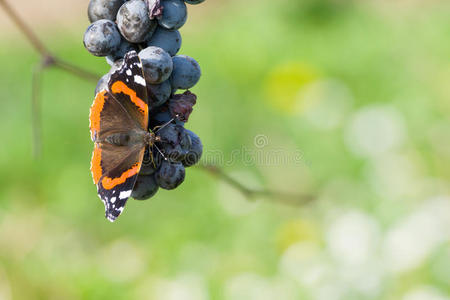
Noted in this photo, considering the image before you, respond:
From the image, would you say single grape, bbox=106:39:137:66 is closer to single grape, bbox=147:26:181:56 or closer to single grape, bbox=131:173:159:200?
single grape, bbox=147:26:181:56

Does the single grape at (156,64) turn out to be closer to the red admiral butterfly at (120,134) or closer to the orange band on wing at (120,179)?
the red admiral butterfly at (120,134)

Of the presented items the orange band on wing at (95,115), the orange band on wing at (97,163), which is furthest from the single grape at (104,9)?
the orange band on wing at (97,163)

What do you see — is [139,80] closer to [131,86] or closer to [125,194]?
[131,86]

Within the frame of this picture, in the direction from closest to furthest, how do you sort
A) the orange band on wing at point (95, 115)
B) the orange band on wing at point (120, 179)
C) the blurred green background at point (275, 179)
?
the orange band on wing at point (120, 179) → the orange band on wing at point (95, 115) → the blurred green background at point (275, 179)

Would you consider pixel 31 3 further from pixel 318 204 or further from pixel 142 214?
pixel 318 204

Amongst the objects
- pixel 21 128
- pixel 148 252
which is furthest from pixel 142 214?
pixel 21 128

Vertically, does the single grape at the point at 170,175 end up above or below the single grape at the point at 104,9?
below

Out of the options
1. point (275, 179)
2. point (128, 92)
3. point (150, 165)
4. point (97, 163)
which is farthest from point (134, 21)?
point (275, 179)
